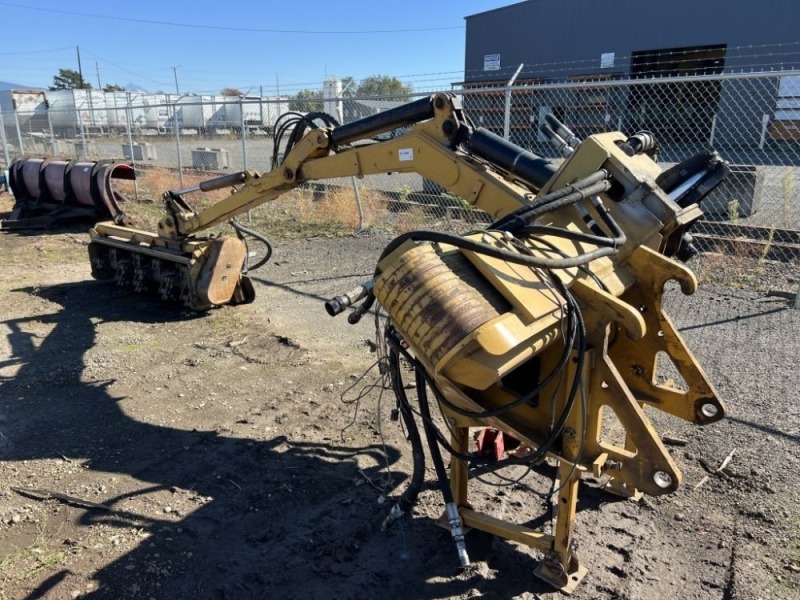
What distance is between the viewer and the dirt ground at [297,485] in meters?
2.89

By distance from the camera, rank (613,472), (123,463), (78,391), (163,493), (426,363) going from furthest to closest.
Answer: (78,391), (123,463), (163,493), (613,472), (426,363)

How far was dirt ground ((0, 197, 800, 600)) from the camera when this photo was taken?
2895mm

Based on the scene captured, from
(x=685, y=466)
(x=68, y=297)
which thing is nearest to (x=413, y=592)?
(x=685, y=466)

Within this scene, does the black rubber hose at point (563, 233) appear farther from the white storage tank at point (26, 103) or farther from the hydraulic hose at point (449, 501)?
the white storage tank at point (26, 103)

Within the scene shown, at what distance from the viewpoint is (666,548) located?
10.0ft

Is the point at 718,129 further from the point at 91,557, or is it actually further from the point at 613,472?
the point at 91,557

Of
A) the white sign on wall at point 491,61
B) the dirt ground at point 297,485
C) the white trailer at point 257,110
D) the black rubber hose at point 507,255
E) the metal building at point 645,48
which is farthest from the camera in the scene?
the white sign on wall at point 491,61

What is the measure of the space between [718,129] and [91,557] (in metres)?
20.7

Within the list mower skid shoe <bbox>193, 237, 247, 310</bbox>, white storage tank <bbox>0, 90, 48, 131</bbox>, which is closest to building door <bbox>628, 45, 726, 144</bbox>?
mower skid shoe <bbox>193, 237, 247, 310</bbox>

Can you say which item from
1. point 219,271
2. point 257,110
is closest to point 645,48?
point 257,110

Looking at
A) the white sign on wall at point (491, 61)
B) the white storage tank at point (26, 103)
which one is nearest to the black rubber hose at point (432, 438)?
the white storage tank at point (26, 103)

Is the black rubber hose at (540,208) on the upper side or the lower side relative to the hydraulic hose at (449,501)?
upper

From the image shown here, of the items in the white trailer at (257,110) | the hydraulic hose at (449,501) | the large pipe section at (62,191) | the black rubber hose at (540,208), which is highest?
the white trailer at (257,110)

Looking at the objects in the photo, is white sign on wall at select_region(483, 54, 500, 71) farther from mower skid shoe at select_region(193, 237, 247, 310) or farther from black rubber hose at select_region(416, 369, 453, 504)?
black rubber hose at select_region(416, 369, 453, 504)
